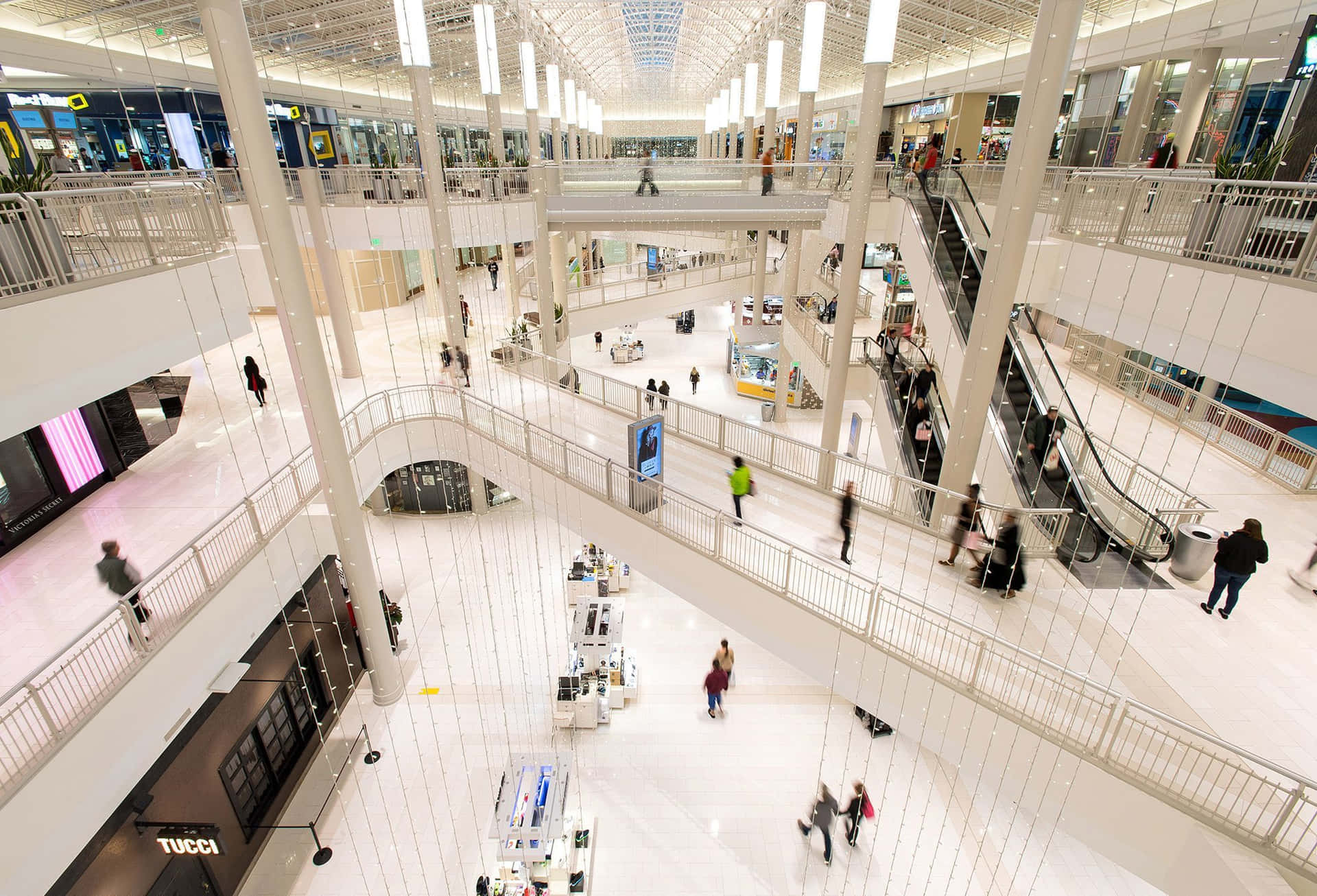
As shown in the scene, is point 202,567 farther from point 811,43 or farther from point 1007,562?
point 811,43

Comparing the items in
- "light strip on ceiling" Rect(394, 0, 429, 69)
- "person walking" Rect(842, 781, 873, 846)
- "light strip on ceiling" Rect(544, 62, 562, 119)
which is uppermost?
"light strip on ceiling" Rect(544, 62, 562, 119)

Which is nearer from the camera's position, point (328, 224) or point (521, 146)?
point (328, 224)

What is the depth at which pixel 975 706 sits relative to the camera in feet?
16.3

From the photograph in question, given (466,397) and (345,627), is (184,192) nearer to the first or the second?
(466,397)

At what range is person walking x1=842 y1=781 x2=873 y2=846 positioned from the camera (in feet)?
22.9

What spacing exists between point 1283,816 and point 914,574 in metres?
3.17

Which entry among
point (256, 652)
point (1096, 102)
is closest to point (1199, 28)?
point (1096, 102)

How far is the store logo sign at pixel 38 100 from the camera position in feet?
33.6

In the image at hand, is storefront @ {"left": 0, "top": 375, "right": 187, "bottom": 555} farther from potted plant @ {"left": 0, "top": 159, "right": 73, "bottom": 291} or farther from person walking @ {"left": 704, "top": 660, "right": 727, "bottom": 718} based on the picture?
person walking @ {"left": 704, "top": 660, "right": 727, "bottom": 718}

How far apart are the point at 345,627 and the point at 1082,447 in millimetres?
11104

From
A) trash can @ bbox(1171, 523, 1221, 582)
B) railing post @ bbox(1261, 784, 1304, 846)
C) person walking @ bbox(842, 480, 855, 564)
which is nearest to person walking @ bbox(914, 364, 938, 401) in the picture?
person walking @ bbox(842, 480, 855, 564)

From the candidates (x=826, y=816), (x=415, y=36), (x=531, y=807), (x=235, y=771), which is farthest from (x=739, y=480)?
(x=415, y=36)

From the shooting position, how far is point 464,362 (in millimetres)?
10445

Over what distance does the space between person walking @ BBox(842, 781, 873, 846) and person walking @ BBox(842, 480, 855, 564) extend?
108 inches
